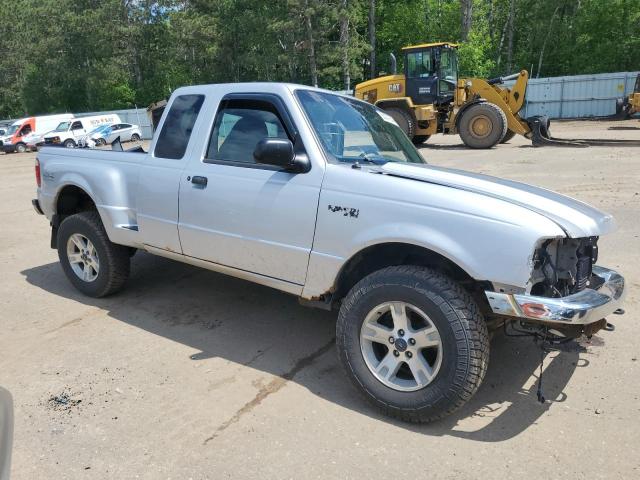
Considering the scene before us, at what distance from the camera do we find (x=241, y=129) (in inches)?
157

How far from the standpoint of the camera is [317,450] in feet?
9.41

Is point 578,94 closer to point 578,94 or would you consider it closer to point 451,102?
point 578,94

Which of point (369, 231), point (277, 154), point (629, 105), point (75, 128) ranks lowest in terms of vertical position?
point (369, 231)

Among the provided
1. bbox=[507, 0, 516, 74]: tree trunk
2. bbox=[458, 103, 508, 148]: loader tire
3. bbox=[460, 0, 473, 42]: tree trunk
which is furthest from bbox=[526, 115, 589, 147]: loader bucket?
bbox=[507, 0, 516, 74]: tree trunk

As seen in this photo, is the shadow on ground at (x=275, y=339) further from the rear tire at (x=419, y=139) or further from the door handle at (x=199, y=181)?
the rear tire at (x=419, y=139)

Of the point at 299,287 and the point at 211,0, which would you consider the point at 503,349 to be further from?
the point at 211,0

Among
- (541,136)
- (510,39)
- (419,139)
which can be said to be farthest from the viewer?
(510,39)

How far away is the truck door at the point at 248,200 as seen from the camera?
11.5 feet

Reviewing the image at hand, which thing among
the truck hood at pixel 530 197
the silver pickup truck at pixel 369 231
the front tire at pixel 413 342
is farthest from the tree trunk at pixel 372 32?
the front tire at pixel 413 342

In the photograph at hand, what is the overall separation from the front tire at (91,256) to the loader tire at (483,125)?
13.6 metres

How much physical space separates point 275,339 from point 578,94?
3113cm

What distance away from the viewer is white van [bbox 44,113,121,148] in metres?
33.4

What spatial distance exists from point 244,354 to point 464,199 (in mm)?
2063

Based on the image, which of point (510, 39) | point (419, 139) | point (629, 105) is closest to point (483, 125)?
point (419, 139)
